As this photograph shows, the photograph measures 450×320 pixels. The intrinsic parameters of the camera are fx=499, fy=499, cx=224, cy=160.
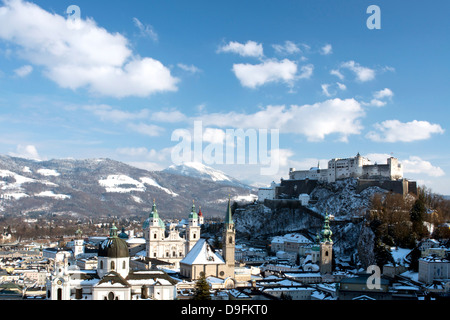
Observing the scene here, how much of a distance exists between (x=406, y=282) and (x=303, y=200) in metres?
40.7

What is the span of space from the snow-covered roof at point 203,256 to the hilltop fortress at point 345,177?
40.0 metres

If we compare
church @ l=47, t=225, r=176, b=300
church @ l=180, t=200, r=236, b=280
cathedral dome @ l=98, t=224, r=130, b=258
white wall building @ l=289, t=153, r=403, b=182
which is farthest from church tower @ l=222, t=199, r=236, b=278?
white wall building @ l=289, t=153, r=403, b=182

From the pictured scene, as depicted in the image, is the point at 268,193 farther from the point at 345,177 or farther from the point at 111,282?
the point at 111,282

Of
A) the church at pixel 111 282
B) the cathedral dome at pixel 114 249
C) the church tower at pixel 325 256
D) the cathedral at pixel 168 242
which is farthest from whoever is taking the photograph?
the cathedral at pixel 168 242

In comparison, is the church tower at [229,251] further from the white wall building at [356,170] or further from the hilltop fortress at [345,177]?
the white wall building at [356,170]

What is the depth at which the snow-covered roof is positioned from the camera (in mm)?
47250

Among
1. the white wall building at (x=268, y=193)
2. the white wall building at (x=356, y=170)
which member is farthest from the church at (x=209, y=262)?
the white wall building at (x=268, y=193)

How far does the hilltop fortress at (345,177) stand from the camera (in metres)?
79.2

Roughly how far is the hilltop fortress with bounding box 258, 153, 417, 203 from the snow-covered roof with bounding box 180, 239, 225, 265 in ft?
131

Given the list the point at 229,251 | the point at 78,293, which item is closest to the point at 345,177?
the point at 229,251

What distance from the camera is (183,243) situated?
224 feet

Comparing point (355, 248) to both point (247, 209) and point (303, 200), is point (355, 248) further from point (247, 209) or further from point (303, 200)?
point (247, 209)

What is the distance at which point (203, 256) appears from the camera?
1875 inches
